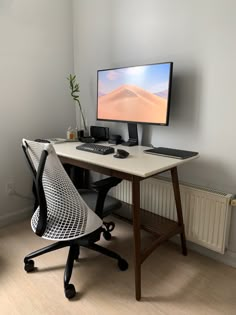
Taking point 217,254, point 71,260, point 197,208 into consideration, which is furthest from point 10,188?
point 217,254

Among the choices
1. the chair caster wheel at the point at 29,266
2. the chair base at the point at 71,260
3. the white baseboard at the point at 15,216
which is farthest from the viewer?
the white baseboard at the point at 15,216

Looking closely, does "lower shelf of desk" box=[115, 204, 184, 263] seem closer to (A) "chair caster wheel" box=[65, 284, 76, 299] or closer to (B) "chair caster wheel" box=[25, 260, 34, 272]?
(A) "chair caster wheel" box=[65, 284, 76, 299]

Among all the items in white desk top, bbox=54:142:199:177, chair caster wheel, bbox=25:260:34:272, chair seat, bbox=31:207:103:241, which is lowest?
chair caster wheel, bbox=25:260:34:272

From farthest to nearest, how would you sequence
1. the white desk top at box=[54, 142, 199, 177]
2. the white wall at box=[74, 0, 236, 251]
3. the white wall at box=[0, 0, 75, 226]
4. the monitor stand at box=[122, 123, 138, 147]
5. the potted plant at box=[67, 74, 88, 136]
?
the potted plant at box=[67, 74, 88, 136] < the white wall at box=[0, 0, 75, 226] < the monitor stand at box=[122, 123, 138, 147] < the white wall at box=[74, 0, 236, 251] < the white desk top at box=[54, 142, 199, 177]

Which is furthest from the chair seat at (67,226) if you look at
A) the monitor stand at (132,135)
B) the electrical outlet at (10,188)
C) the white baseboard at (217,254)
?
the electrical outlet at (10,188)

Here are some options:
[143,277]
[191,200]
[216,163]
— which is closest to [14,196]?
[143,277]

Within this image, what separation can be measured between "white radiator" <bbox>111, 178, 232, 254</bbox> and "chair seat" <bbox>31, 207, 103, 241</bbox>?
2.32 feet

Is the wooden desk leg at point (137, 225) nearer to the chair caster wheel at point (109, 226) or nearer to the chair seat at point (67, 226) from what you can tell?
the chair seat at point (67, 226)

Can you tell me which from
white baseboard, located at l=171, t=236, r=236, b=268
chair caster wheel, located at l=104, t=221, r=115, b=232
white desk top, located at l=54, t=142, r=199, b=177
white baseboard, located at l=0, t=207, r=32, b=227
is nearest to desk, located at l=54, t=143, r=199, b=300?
white desk top, located at l=54, t=142, r=199, b=177

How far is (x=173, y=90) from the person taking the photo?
194 cm

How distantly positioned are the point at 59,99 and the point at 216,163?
168 centimetres

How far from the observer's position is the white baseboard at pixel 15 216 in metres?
2.42

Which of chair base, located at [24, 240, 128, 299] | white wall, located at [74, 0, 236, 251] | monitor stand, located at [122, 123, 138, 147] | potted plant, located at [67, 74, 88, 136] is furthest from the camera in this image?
potted plant, located at [67, 74, 88, 136]

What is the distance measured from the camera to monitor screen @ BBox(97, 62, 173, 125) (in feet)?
5.99
